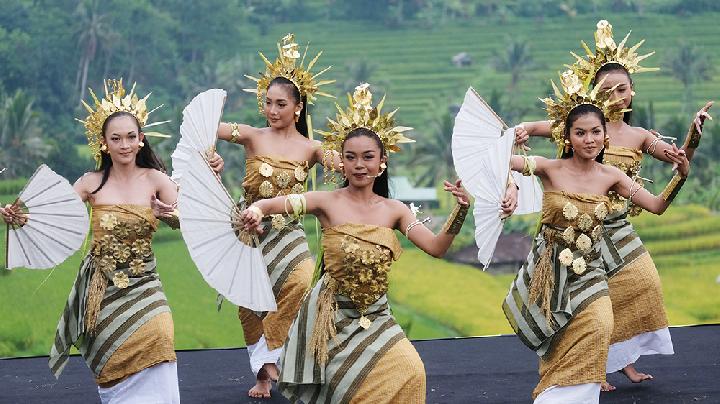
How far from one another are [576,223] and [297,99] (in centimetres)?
156

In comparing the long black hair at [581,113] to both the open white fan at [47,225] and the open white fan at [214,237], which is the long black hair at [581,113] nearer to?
the open white fan at [214,237]

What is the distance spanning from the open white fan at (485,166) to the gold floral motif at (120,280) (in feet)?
4.54

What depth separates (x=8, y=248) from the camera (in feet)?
22.2

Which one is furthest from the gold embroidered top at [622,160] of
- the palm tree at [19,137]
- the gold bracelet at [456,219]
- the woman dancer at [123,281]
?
the palm tree at [19,137]

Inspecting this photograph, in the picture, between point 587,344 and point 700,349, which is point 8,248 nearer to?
point 587,344

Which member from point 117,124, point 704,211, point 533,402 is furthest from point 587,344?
point 704,211

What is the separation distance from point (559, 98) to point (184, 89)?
417cm

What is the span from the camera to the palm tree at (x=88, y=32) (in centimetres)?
1048

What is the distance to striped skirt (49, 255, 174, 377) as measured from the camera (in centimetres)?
676

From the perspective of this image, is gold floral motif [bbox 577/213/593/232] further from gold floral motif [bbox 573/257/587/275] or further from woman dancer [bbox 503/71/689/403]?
gold floral motif [bbox 573/257/587/275]

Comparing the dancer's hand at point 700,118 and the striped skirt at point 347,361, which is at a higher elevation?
the dancer's hand at point 700,118

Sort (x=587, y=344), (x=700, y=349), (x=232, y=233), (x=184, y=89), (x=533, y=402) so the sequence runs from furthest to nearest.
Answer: (x=184, y=89), (x=700, y=349), (x=533, y=402), (x=587, y=344), (x=232, y=233)

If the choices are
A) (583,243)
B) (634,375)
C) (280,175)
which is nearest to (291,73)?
(280,175)

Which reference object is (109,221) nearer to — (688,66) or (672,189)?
(672,189)
